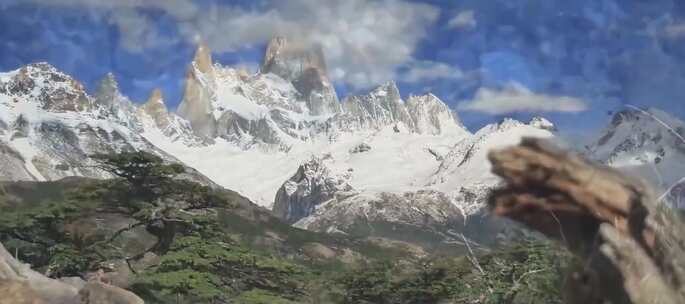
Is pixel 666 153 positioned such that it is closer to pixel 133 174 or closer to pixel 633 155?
pixel 633 155

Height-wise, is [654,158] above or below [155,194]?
below

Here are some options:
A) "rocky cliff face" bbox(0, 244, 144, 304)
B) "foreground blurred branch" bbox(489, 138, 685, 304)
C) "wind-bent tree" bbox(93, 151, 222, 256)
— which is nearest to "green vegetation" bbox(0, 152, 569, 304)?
"wind-bent tree" bbox(93, 151, 222, 256)

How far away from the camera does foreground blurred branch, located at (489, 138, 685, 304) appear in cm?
404

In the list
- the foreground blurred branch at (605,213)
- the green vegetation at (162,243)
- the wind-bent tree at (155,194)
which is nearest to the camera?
the foreground blurred branch at (605,213)

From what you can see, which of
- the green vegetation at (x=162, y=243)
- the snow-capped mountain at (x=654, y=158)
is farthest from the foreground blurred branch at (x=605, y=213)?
the green vegetation at (x=162, y=243)

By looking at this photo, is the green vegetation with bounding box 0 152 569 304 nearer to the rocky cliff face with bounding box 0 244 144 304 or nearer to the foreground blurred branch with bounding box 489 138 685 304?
the rocky cliff face with bounding box 0 244 144 304

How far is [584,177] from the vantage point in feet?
13.3

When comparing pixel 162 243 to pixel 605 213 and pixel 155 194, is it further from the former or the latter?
pixel 605 213

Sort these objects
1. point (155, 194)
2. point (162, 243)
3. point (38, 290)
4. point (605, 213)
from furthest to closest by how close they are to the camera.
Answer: point (155, 194), point (162, 243), point (38, 290), point (605, 213)

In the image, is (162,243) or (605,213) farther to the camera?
(162,243)

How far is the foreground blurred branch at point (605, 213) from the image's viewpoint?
404 cm

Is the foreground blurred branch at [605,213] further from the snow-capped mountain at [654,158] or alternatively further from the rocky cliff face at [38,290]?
the rocky cliff face at [38,290]

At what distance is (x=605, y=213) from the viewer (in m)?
4.10

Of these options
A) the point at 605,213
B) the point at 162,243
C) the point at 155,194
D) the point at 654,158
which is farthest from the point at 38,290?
the point at 155,194
